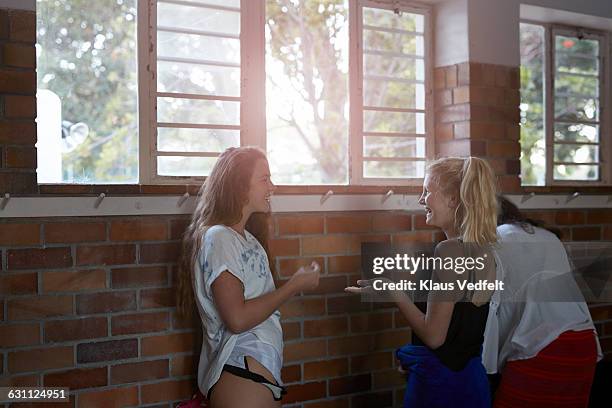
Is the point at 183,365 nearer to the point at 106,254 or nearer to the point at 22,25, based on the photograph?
the point at 106,254

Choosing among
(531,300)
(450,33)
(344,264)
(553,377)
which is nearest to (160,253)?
(344,264)

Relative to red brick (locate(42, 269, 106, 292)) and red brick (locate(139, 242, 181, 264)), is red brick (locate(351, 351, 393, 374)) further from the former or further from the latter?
red brick (locate(42, 269, 106, 292))

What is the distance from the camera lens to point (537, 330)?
9.03 feet

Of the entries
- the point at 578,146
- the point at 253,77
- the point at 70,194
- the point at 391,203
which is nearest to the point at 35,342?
the point at 70,194

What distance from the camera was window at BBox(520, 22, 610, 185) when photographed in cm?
390

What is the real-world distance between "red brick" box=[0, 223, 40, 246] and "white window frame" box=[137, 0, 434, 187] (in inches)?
19.0

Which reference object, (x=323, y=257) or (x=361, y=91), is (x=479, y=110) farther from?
(x=323, y=257)

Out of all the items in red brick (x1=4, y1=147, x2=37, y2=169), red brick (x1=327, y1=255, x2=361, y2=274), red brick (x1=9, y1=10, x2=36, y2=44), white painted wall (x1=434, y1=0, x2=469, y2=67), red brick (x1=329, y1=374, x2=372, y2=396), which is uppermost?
white painted wall (x1=434, y1=0, x2=469, y2=67)

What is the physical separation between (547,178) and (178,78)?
84.7 inches

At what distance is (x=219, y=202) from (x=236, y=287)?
0.33m

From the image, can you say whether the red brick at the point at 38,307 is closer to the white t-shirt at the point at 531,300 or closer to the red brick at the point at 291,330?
the red brick at the point at 291,330

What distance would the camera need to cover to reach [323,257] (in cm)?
311

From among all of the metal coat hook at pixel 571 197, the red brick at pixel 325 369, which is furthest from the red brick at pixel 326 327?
the metal coat hook at pixel 571 197

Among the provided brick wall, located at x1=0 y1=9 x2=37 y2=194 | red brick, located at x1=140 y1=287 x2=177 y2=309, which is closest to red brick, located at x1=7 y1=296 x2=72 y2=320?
red brick, located at x1=140 y1=287 x2=177 y2=309
